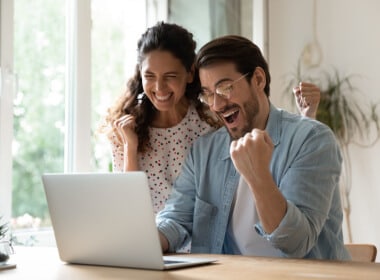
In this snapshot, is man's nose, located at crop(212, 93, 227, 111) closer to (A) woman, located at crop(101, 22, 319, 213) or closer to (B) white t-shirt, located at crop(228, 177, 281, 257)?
(B) white t-shirt, located at crop(228, 177, 281, 257)

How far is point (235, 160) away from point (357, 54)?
2.59 meters

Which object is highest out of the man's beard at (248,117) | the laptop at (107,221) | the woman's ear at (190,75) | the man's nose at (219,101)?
the woman's ear at (190,75)

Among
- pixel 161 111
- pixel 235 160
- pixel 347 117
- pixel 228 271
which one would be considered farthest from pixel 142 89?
pixel 347 117

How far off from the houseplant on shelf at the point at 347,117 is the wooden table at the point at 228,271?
8.33 ft

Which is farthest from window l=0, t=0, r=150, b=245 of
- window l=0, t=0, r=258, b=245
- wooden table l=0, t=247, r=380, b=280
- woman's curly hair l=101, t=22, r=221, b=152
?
wooden table l=0, t=247, r=380, b=280

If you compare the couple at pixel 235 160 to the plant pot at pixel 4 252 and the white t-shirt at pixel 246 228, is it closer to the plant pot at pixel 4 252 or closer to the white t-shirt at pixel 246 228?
the white t-shirt at pixel 246 228

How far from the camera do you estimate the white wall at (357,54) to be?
4.01 metres

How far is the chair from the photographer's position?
2086 millimetres

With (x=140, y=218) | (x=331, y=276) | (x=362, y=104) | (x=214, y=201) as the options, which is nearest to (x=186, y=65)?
(x=214, y=201)

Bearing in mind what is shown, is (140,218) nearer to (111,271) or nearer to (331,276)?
(111,271)

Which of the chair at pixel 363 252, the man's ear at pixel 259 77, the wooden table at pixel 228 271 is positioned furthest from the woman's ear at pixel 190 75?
the wooden table at pixel 228 271

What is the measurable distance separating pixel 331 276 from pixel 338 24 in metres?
3.04

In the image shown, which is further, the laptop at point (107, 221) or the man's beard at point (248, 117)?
the man's beard at point (248, 117)

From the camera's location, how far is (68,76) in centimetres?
334
